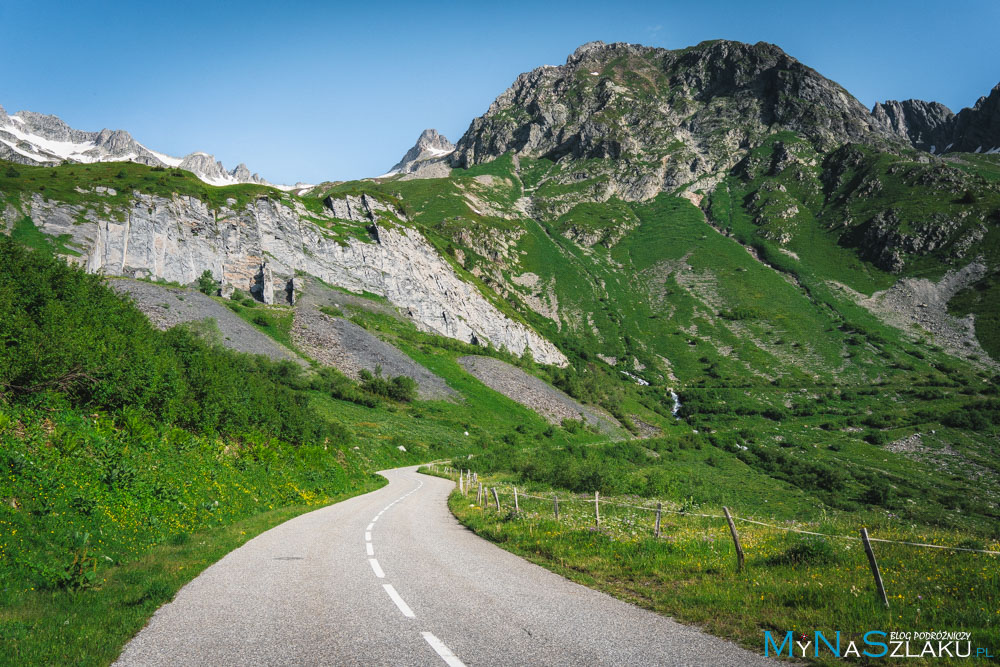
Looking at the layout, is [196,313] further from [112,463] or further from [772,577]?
[772,577]

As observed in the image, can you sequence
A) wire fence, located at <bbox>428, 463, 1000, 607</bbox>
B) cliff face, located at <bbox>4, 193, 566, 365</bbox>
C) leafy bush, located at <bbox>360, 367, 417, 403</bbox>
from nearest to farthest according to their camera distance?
wire fence, located at <bbox>428, 463, 1000, 607</bbox> → leafy bush, located at <bbox>360, 367, 417, 403</bbox> → cliff face, located at <bbox>4, 193, 566, 365</bbox>

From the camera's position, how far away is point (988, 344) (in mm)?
141375

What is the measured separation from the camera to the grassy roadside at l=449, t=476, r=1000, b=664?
7720 mm

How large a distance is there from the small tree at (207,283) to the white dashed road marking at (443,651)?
10616 cm

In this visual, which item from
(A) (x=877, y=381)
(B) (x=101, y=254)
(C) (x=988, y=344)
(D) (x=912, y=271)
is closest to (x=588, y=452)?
(B) (x=101, y=254)

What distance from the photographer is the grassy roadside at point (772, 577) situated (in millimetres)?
7720

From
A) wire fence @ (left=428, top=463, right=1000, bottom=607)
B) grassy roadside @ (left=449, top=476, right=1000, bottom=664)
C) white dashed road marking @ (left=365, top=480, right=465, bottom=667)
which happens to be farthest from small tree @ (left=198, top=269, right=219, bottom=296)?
grassy roadside @ (left=449, top=476, right=1000, bottom=664)

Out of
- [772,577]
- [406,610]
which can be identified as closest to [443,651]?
[406,610]

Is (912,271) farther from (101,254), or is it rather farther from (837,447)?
(101,254)

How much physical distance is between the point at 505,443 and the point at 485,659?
7121 centimetres

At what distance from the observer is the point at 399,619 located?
7980mm

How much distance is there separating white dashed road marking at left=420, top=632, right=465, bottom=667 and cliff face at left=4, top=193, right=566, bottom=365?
86851 millimetres

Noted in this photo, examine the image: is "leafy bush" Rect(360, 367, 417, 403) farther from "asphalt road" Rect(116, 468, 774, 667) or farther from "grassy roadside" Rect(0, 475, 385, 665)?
"grassy roadside" Rect(0, 475, 385, 665)

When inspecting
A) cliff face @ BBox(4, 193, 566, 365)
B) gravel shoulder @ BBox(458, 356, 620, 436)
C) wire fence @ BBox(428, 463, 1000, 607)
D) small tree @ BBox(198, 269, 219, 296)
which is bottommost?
gravel shoulder @ BBox(458, 356, 620, 436)
